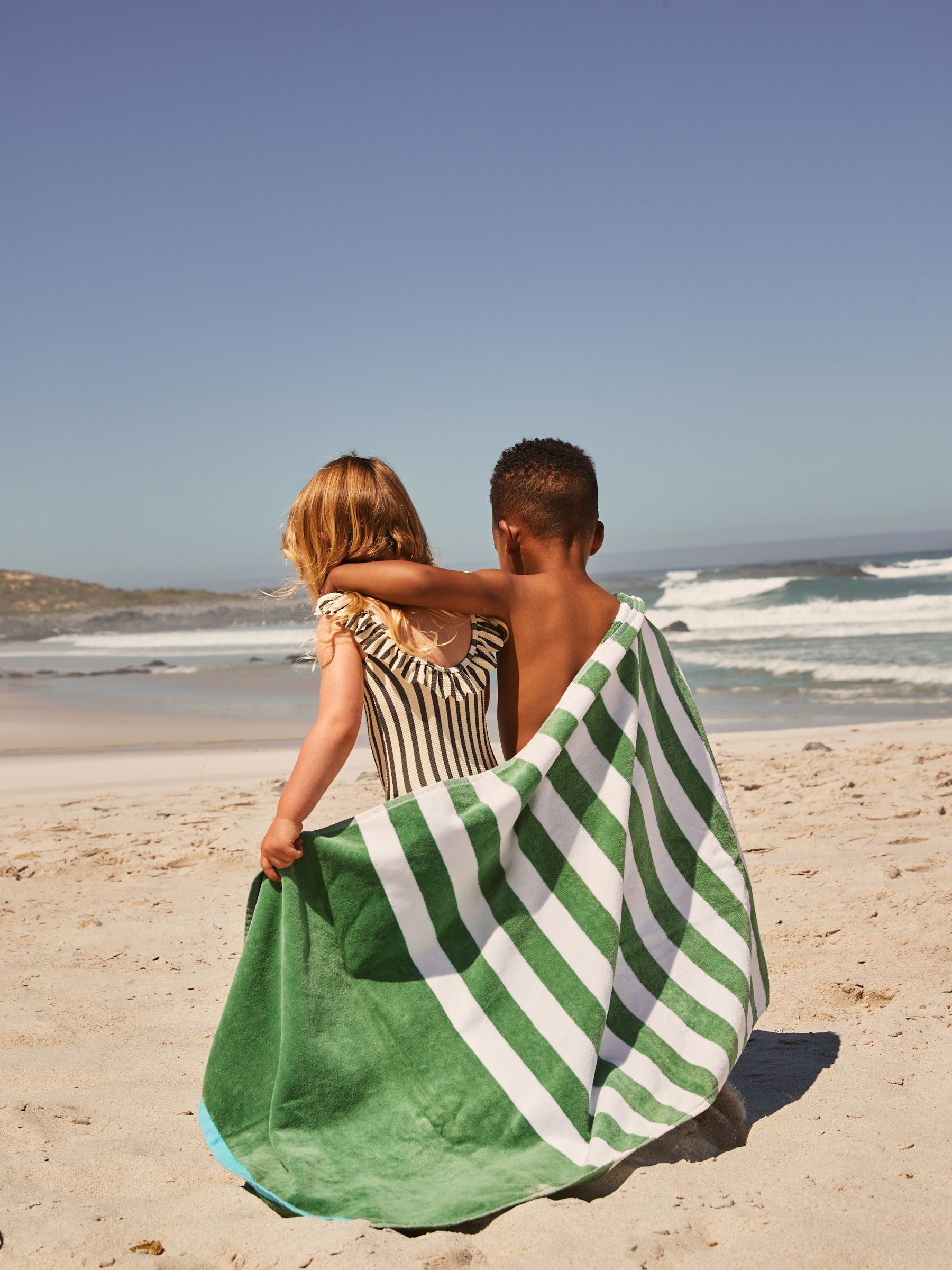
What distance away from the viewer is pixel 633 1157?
8.18ft

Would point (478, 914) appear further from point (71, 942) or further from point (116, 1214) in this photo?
point (71, 942)

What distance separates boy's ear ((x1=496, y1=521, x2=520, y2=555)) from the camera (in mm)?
2523

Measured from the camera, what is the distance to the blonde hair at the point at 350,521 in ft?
7.94

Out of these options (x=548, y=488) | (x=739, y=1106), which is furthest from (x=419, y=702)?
(x=739, y=1106)

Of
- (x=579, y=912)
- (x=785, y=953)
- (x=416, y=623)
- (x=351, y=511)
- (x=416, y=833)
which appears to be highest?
(x=351, y=511)

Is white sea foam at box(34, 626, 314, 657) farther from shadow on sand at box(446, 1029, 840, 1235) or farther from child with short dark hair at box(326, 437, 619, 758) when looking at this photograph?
child with short dark hair at box(326, 437, 619, 758)

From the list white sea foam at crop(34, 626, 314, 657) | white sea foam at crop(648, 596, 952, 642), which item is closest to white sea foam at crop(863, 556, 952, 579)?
white sea foam at crop(648, 596, 952, 642)

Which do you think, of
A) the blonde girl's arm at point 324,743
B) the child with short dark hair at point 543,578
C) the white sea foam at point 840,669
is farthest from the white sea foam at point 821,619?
the blonde girl's arm at point 324,743

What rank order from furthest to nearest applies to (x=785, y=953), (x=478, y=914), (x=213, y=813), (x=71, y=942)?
(x=213, y=813)
(x=71, y=942)
(x=785, y=953)
(x=478, y=914)

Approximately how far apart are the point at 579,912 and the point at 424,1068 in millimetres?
475

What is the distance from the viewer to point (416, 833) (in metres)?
2.27

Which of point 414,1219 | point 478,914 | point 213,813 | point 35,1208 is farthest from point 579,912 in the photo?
point 213,813

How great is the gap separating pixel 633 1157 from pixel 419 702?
1.19 metres

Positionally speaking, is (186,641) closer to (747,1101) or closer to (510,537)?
(747,1101)
